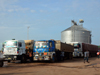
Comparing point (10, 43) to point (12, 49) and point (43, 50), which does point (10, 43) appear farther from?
point (43, 50)

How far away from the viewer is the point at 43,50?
18.5 m

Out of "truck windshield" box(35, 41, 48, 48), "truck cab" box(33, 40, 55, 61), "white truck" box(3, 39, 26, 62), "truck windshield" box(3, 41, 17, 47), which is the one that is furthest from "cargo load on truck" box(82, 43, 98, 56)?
"truck windshield" box(3, 41, 17, 47)

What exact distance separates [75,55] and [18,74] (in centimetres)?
2364

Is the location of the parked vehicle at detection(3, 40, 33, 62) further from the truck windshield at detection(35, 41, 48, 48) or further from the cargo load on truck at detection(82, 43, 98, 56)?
the cargo load on truck at detection(82, 43, 98, 56)

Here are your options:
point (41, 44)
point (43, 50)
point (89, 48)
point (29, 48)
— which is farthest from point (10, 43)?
point (89, 48)

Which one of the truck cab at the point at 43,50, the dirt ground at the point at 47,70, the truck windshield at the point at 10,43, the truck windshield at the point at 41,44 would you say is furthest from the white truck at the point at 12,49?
the dirt ground at the point at 47,70

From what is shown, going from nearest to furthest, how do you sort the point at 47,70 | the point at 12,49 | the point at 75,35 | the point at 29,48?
the point at 47,70 → the point at 12,49 → the point at 29,48 → the point at 75,35

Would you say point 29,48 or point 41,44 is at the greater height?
point 41,44

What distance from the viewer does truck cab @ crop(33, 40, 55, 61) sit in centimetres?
1838

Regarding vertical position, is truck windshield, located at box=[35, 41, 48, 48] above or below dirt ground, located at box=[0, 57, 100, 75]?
above

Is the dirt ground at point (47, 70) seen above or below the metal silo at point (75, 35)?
below

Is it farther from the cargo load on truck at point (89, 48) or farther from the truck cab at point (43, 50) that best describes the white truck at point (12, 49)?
the cargo load on truck at point (89, 48)

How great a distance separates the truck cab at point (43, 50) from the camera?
1838cm

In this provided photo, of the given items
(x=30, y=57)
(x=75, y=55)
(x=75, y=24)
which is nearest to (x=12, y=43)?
(x=30, y=57)
